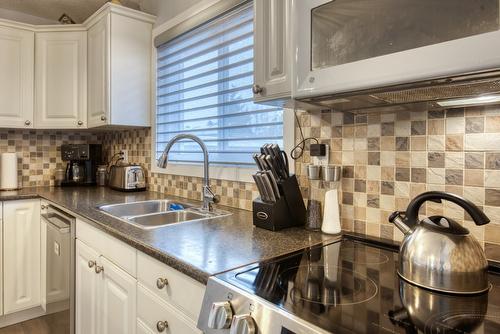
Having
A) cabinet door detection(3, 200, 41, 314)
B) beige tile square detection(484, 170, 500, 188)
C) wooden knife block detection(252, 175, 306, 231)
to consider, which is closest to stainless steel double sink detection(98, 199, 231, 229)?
wooden knife block detection(252, 175, 306, 231)

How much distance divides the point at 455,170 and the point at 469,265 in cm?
36

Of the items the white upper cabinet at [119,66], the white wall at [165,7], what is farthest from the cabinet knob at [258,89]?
the white upper cabinet at [119,66]

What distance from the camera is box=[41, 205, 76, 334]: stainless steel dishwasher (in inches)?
69.9

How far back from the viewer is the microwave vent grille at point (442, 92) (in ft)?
2.52

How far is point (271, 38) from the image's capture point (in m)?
1.17

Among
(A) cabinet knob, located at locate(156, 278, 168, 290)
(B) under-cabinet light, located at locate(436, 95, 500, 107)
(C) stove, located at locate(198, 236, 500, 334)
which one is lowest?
(A) cabinet knob, located at locate(156, 278, 168, 290)

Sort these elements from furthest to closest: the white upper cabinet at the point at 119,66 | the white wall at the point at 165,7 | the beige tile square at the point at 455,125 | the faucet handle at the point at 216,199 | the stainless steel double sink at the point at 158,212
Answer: the white upper cabinet at the point at 119,66, the white wall at the point at 165,7, the faucet handle at the point at 216,199, the stainless steel double sink at the point at 158,212, the beige tile square at the point at 455,125

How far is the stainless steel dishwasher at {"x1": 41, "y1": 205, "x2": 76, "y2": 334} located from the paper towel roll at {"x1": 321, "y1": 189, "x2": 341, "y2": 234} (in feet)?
4.43

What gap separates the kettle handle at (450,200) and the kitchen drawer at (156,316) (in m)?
0.67

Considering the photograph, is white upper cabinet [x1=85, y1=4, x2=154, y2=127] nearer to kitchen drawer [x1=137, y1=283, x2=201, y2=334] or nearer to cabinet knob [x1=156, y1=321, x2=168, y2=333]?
kitchen drawer [x1=137, y1=283, x2=201, y2=334]

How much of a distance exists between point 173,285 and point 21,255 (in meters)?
1.88

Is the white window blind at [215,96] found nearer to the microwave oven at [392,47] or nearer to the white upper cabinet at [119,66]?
the white upper cabinet at [119,66]

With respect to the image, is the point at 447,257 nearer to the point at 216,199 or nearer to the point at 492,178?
the point at 492,178

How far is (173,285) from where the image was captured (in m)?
1.01
